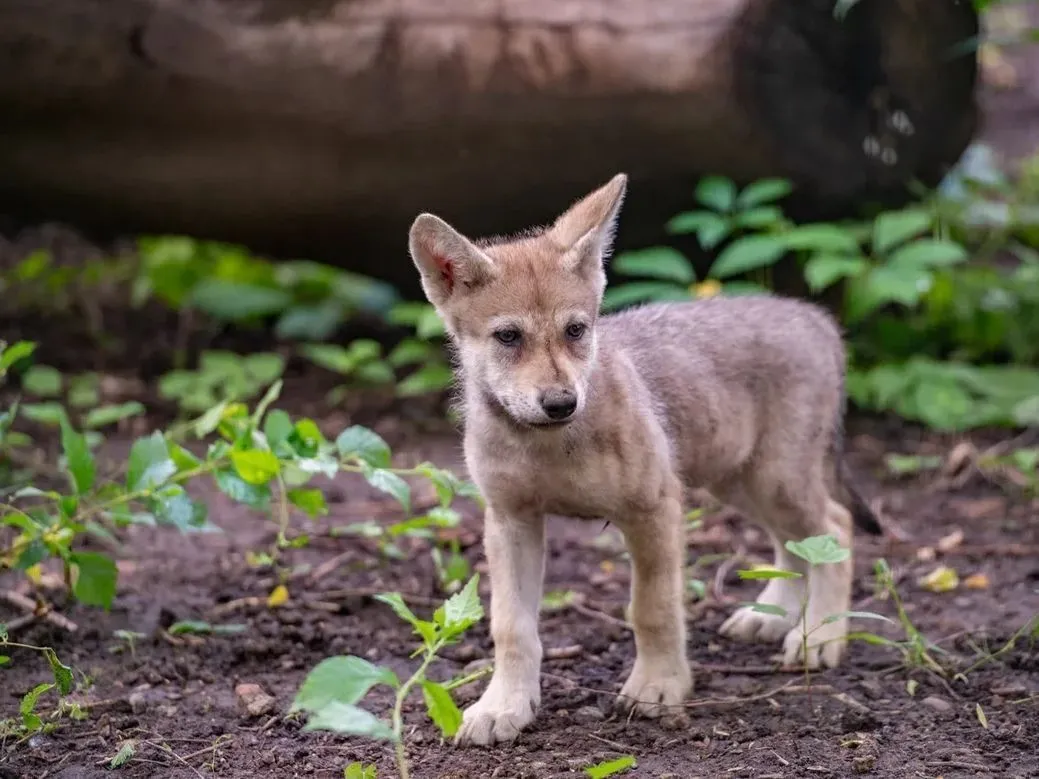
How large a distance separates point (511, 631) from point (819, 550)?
106cm

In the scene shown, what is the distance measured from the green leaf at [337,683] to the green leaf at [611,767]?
28.3 inches

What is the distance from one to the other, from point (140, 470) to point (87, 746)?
983mm

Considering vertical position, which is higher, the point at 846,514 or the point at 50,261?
the point at 846,514

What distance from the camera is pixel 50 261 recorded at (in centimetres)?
1077

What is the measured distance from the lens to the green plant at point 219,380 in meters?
7.93

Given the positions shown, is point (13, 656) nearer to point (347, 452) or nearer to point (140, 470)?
point (140, 470)

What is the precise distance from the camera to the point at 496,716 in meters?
4.38

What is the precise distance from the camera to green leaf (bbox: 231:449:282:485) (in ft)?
15.1

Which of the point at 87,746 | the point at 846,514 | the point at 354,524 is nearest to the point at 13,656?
the point at 87,746

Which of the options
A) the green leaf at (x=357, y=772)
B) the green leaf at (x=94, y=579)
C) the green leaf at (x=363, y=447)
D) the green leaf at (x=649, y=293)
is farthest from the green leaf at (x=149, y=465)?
the green leaf at (x=649, y=293)

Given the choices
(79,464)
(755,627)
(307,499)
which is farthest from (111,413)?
(755,627)

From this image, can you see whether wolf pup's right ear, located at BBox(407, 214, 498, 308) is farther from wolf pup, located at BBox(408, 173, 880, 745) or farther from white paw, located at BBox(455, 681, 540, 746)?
white paw, located at BBox(455, 681, 540, 746)

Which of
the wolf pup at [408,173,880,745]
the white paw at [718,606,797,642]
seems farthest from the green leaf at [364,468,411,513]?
the white paw at [718,606,797,642]

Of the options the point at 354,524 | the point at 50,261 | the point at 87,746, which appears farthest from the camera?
the point at 50,261
